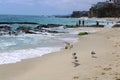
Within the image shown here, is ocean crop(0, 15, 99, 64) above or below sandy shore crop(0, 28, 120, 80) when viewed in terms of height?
below

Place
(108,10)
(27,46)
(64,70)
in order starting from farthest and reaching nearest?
(108,10) < (27,46) < (64,70)

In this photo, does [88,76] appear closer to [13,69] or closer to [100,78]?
[100,78]

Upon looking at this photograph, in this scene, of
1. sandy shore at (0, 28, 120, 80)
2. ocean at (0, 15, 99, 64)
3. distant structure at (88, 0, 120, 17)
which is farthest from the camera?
distant structure at (88, 0, 120, 17)

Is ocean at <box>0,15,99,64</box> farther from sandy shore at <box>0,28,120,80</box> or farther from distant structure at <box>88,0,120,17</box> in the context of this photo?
distant structure at <box>88,0,120,17</box>

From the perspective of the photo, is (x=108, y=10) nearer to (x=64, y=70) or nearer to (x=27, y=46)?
(x=27, y=46)

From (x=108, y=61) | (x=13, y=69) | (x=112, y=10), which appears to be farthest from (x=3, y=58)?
(x=112, y=10)

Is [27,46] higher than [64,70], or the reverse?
[64,70]

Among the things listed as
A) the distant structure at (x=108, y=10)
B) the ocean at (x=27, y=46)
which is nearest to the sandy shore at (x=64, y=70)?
the ocean at (x=27, y=46)

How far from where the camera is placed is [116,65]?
37.7ft

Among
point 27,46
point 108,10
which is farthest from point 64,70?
point 108,10

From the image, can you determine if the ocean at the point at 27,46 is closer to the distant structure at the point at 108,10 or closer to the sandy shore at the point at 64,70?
the sandy shore at the point at 64,70

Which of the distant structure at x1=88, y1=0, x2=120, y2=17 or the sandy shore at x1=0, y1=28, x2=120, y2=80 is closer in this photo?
the sandy shore at x1=0, y1=28, x2=120, y2=80

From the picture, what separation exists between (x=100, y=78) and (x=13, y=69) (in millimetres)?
4206

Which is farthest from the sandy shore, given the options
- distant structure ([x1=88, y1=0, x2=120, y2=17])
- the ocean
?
distant structure ([x1=88, y1=0, x2=120, y2=17])
